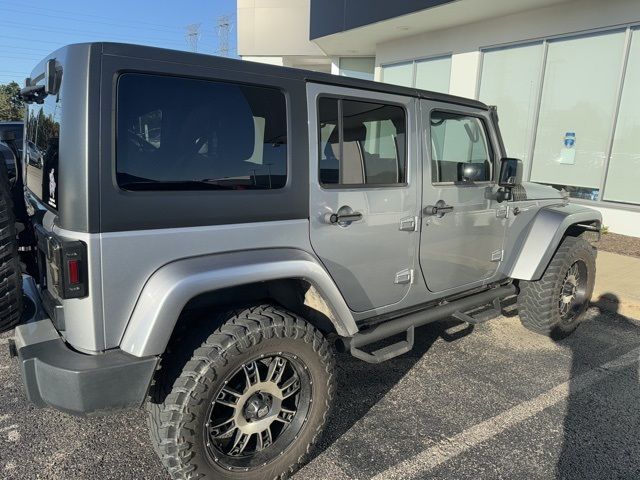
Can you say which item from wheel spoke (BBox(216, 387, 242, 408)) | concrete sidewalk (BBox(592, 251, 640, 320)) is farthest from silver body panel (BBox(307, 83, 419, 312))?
concrete sidewalk (BBox(592, 251, 640, 320))

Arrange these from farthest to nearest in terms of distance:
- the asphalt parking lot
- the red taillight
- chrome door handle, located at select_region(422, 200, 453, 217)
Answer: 1. chrome door handle, located at select_region(422, 200, 453, 217)
2. the asphalt parking lot
3. the red taillight

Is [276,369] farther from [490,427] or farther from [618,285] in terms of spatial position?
[618,285]

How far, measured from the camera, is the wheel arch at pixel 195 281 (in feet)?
6.53

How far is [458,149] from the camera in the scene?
3547 mm

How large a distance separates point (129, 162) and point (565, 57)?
9137 millimetres

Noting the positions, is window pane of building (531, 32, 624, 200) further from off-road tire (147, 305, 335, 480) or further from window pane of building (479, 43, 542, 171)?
off-road tire (147, 305, 335, 480)

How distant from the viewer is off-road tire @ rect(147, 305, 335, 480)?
2064mm

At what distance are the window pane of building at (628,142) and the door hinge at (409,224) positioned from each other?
6.89 m

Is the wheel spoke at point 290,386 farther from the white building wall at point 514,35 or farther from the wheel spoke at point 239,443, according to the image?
the white building wall at point 514,35

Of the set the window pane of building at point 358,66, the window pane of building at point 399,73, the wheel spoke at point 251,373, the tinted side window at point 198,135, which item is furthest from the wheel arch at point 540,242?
the window pane of building at point 358,66

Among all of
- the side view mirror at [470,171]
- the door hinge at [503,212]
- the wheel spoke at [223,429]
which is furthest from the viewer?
the door hinge at [503,212]

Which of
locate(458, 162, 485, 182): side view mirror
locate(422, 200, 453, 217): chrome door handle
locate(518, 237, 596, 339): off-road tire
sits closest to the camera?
locate(422, 200, 453, 217): chrome door handle

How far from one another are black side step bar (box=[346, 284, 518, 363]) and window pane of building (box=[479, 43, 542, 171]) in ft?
21.8

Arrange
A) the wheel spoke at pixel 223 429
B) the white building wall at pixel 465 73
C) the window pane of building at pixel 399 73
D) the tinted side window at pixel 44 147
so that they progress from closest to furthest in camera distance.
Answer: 1. the tinted side window at pixel 44 147
2. the wheel spoke at pixel 223 429
3. the white building wall at pixel 465 73
4. the window pane of building at pixel 399 73
